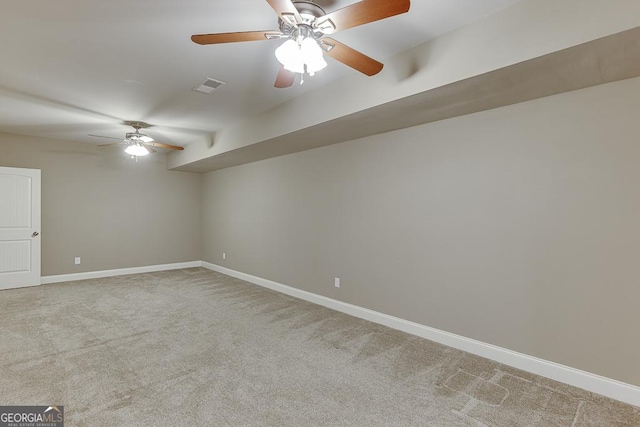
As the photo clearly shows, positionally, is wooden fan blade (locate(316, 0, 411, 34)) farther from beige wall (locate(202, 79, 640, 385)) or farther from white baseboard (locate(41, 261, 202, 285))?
white baseboard (locate(41, 261, 202, 285))

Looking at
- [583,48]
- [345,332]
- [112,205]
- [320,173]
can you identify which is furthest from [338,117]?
[112,205]

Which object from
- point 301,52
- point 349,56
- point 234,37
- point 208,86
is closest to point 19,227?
point 208,86

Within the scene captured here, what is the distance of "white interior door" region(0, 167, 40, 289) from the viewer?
517 centimetres

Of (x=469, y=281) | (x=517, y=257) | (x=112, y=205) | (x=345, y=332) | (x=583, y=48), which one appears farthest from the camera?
(x=112, y=205)

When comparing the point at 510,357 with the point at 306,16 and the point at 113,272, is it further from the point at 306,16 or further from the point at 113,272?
the point at 113,272

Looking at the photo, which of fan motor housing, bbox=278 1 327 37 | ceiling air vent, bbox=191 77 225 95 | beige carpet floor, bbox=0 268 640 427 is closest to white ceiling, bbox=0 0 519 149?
ceiling air vent, bbox=191 77 225 95

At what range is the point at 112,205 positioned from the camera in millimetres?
6312

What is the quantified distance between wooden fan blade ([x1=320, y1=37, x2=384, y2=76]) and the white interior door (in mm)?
6011

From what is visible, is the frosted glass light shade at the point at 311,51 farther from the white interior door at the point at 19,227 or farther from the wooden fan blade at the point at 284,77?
the white interior door at the point at 19,227

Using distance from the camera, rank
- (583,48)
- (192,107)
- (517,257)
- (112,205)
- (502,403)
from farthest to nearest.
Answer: (112,205) → (192,107) → (517,257) → (502,403) → (583,48)

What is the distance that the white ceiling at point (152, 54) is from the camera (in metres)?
2.12

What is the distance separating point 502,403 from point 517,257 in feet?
3.95

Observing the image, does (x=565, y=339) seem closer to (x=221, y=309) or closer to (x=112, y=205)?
(x=221, y=309)

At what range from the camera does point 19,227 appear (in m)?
5.29
